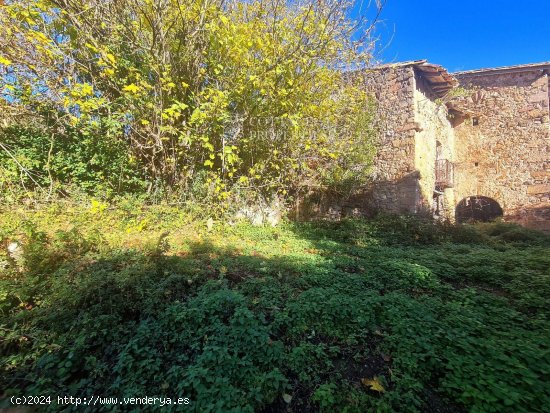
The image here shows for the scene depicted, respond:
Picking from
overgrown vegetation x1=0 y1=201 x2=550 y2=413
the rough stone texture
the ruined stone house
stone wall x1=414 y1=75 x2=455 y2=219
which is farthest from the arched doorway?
overgrown vegetation x1=0 y1=201 x2=550 y2=413

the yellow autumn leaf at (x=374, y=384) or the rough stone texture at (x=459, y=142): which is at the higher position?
the rough stone texture at (x=459, y=142)

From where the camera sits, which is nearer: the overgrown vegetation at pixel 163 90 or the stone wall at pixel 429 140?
the overgrown vegetation at pixel 163 90

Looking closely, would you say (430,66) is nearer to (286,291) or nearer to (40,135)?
(286,291)

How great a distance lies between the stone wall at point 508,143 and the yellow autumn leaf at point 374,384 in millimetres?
12313

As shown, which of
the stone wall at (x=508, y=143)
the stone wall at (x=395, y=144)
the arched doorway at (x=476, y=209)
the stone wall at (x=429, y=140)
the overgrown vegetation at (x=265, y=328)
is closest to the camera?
the overgrown vegetation at (x=265, y=328)

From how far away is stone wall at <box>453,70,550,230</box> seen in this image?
1053 centimetres

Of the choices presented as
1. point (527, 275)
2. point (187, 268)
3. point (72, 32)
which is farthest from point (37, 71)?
point (527, 275)

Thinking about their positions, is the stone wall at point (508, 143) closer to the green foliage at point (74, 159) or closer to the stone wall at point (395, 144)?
the stone wall at point (395, 144)

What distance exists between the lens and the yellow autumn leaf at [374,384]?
2.19 meters

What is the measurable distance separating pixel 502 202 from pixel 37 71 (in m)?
15.9

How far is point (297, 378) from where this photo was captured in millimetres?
2404

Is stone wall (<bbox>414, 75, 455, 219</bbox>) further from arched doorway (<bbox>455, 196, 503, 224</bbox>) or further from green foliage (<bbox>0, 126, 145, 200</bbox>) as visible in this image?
green foliage (<bbox>0, 126, 145, 200</bbox>)

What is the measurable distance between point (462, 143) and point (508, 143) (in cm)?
163

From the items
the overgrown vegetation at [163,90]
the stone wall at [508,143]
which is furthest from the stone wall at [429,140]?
the overgrown vegetation at [163,90]
